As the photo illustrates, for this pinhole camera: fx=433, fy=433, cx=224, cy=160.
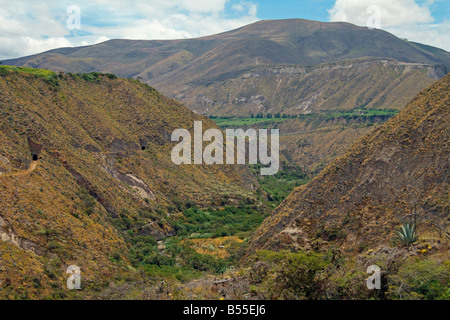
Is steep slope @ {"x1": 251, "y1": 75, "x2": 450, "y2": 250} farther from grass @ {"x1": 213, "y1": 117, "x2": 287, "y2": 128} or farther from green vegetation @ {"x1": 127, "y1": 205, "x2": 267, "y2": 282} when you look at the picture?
grass @ {"x1": 213, "y1": 117, "x2": 287, "y2": 128}

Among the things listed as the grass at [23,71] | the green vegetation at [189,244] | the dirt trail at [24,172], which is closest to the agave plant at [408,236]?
the green vegetation at [189,244]

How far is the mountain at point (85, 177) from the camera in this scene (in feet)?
69.5

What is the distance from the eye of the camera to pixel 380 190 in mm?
23672

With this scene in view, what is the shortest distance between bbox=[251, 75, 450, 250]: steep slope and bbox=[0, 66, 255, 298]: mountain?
10865 millimetres

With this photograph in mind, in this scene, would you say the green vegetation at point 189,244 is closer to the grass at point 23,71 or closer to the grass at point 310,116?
the grass at point 23,71

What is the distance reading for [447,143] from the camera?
22812 millimetres

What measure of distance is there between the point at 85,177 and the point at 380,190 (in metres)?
21.4

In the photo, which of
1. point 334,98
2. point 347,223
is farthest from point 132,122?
point 334,98

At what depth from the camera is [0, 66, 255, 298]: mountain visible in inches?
834

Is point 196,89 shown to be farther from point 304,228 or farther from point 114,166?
point 304,228

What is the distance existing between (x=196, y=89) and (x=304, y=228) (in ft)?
545

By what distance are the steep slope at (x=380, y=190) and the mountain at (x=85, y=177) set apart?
1087cm

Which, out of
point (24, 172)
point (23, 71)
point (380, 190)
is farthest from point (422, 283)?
point (23, 71)
